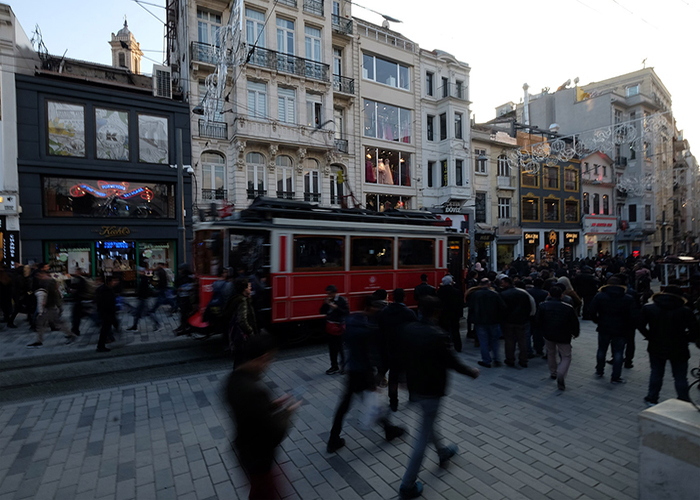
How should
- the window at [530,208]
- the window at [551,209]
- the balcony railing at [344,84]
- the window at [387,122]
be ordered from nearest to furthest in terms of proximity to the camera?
the balcony railing at [344,84]
the window at [387,122]
the window at [530,208]
the window at [551,209]

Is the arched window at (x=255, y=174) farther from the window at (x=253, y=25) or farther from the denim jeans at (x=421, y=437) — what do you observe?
the denim jeans at (x=421, y=437)

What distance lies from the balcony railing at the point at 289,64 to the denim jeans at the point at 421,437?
66.8ft

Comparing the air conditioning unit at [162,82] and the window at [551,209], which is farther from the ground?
the air conditioning unit at [162,82]

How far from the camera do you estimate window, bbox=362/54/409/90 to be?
24850 mm

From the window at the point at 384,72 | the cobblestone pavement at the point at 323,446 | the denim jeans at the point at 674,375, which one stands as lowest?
the cobblestone pavement at the point at 323,446

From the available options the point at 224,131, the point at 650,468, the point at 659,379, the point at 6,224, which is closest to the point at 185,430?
the point at 650,468

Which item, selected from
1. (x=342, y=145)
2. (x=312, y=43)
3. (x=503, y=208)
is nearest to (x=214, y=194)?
(x=342, y=145)

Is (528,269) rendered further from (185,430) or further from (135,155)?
(135,155)

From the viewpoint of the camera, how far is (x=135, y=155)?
17.9m

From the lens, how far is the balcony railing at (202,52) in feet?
62.1

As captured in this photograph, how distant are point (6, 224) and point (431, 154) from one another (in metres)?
23.9

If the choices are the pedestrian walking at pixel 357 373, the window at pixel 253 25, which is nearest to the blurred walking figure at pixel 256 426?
the pedestrian walking at pixel 357 373

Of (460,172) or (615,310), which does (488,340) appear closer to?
(615,310)

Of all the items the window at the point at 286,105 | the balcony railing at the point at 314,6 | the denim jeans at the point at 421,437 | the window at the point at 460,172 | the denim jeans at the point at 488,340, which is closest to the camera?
the denim jeans at the point at 421,437
